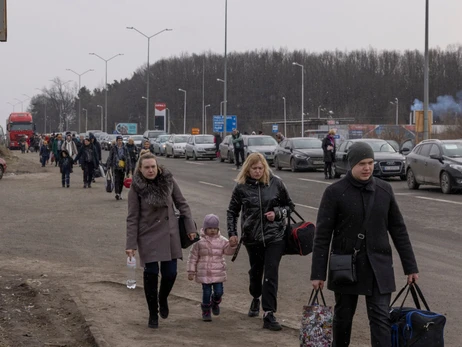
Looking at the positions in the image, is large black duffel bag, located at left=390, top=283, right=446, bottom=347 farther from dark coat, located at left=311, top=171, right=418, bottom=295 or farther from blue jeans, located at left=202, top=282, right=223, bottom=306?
blue jeans, located at left=202, top=282, right=223, bottom=306

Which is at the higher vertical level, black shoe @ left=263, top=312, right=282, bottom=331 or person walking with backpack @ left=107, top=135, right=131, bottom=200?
person walking with backpack @ left=107, top=135, right=131, bottom=200

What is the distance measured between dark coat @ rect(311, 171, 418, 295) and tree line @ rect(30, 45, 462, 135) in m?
121

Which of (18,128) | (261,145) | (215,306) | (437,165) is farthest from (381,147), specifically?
(18,128)

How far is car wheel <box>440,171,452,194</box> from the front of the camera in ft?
78.7

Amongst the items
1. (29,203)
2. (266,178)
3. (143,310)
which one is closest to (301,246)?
(266,178)

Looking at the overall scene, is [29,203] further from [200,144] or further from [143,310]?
[200,144]

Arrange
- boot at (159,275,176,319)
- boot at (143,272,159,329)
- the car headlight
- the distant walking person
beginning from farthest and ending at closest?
the distant walking person
the car headlight
boot at (159,275,176,319)
boot at (143,272,159,329)

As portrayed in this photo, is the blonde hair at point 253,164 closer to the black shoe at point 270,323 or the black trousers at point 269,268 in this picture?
the black trousers at point 269,268

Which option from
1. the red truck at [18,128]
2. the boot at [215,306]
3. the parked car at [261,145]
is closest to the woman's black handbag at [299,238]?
the boot at [215,306]

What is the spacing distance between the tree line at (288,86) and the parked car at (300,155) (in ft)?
289

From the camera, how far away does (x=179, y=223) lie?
26.8 ft

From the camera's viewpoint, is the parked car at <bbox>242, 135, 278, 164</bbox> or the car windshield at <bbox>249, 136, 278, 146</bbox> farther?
the car windshield at <bbox>249, 136, 278, 146</bbox>

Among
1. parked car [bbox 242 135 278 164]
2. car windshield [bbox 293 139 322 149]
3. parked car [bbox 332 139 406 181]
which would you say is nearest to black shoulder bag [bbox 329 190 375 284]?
parked car [bbox 332 139 406 181]

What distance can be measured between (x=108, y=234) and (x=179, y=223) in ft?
25.8
